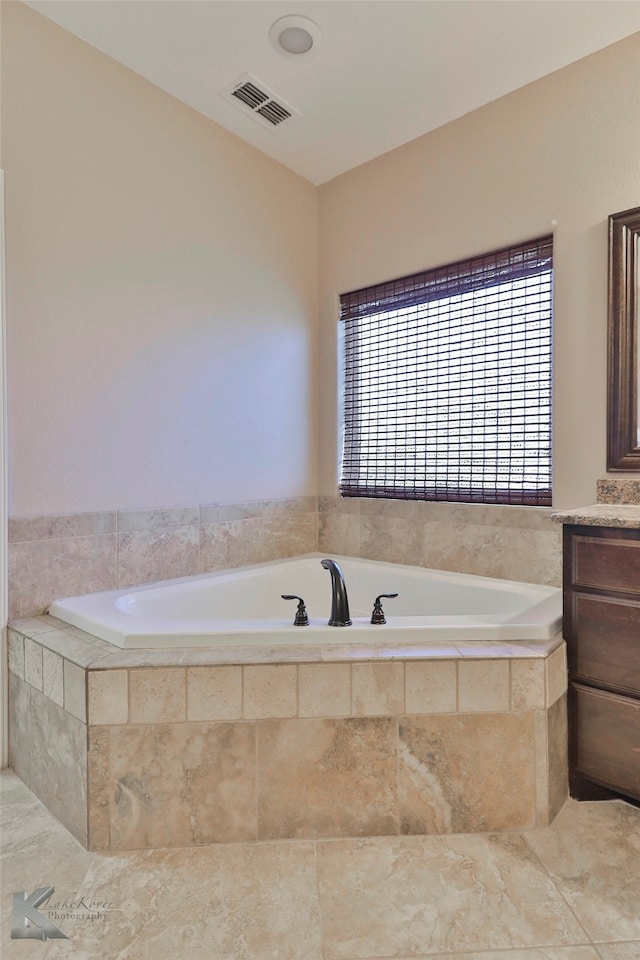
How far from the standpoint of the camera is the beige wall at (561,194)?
2.10 m

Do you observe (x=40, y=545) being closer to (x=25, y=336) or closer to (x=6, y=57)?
(x=25, y=336)

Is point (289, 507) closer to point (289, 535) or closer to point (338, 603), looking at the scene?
point (289, 535)

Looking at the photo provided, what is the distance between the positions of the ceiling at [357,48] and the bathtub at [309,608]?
2084 mm

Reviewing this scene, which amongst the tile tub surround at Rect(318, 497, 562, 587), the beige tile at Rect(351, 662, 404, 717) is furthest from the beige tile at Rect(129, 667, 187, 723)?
the tile tub surround at Rect(318, 497, 562, 587)

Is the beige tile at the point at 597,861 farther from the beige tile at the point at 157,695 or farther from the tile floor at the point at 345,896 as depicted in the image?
the beige tile at the point at 157,695

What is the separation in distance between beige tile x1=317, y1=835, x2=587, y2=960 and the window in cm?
135

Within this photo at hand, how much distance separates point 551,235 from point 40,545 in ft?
7.66

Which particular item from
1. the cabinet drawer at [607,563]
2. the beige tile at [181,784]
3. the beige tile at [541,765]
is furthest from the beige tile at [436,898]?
the cabinet drawer at [607,563]

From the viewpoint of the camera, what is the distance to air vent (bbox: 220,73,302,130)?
2326mm

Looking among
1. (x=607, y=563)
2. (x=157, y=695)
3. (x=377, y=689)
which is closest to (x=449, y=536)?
(x=607, y=563)

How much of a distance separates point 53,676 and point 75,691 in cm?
15

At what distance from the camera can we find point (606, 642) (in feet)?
5.45

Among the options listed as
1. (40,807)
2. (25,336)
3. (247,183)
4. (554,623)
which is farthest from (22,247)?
(554,623)

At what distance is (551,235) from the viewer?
89.4 inches
